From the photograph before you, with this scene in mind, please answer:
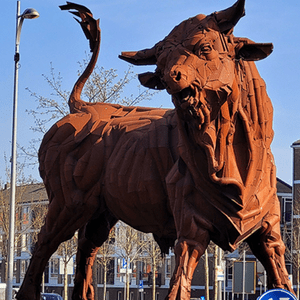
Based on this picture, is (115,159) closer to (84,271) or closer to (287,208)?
(84,271)

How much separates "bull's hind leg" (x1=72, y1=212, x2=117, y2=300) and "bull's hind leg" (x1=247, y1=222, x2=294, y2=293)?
3084 millimetres

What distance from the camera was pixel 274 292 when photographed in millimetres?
7586

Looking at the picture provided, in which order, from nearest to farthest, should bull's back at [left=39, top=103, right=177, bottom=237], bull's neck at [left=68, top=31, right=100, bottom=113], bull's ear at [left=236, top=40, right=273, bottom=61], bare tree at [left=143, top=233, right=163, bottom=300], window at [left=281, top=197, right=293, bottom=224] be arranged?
bull's ear at [left=236, top=40, right=273, bottom=61]
bull's back at [left=39, top=103, right=177, bottom=237]
bull's neck at [left=68, top=31, right=100, bottom=113]
bare tree at [left=143, top=233, right=163, bottom=300]
window at [left=281, top=197, right=293, bottom=224]

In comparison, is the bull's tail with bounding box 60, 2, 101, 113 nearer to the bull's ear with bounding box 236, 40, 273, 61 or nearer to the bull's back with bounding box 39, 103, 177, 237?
the bull's back with bounding box 39, 103, 177, 237

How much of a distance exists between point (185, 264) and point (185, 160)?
44.5 inches

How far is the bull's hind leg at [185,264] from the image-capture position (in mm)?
8195

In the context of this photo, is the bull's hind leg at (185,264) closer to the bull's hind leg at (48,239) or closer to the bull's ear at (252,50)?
the bull's ear at (252,50)

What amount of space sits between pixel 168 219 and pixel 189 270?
4.56 feet

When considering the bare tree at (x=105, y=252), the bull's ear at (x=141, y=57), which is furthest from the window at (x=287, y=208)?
the bull's ear at (x=141, y=57)

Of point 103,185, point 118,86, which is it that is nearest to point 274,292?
point 103,185

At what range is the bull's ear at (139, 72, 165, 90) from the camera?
8125 mm

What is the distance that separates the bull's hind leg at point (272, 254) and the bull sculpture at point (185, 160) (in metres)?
0.01

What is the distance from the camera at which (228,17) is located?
26.0 ft

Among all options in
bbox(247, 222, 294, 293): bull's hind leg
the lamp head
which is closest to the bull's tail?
bbox(247, 222, 294, 293): bull's hind leg
